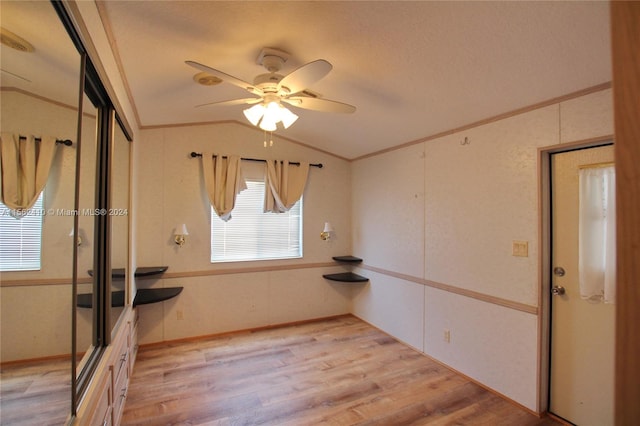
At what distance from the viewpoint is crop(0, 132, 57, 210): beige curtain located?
28.9 inches

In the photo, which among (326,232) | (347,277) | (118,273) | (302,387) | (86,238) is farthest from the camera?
(347,277)

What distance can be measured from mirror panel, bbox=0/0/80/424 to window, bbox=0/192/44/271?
22 mm

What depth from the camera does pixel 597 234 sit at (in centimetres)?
210

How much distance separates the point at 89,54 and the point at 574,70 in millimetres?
2768

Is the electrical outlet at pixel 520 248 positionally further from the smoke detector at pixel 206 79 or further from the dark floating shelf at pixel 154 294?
the dark floating shelf at pixel 154 294

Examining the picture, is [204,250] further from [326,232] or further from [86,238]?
[86,238]

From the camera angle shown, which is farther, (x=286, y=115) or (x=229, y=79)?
(x=286, y=115)

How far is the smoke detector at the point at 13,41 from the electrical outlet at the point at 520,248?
3.07m

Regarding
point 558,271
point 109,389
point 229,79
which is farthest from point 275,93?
point 558,271

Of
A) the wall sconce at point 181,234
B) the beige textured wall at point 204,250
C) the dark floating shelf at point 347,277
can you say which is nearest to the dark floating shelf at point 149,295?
the beige textured wall at point 204,250

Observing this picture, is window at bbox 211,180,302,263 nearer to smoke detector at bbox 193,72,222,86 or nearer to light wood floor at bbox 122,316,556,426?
light wood floor at bbox 122,316,556,426

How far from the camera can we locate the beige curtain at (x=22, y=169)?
0.73 metres

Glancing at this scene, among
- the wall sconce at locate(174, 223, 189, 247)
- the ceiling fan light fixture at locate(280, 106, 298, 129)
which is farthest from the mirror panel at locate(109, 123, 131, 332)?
the ceiling fan light fixture at locate(280, 106, 298, 129)

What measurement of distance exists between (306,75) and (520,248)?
2.20m
